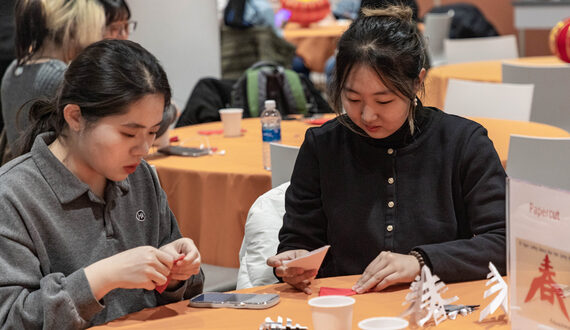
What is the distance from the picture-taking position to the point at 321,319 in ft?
4.97

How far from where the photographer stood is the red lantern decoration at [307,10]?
905 cm

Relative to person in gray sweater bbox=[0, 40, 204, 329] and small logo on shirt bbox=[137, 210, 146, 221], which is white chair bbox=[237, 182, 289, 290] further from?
small logo on shirt bbox=[137, 210, 146, 221]

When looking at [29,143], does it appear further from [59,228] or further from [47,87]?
[47,87]

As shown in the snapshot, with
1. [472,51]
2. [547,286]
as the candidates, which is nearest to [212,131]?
[547,286]

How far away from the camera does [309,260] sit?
185cm

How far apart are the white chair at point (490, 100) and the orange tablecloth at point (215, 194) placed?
142 centimetres

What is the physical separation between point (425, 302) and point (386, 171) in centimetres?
56

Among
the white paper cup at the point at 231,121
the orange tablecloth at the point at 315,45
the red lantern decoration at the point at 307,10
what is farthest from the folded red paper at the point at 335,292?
the red lantern decoration at the point at 307,10

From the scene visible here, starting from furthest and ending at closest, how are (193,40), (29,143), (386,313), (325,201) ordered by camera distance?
(193,40)
(325,201)
(29,143)
(386,313)

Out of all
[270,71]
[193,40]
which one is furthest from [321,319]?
[193,40]

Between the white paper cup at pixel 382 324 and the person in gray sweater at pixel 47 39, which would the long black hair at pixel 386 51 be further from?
the person in gray sweater at pixel 47 39

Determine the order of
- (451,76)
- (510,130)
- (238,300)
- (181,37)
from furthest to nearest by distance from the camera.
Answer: (181,37), (451,76), (510,130), (238,300)

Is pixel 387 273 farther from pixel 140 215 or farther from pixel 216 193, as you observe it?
pixel 216 193

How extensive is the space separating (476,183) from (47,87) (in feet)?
6.40
